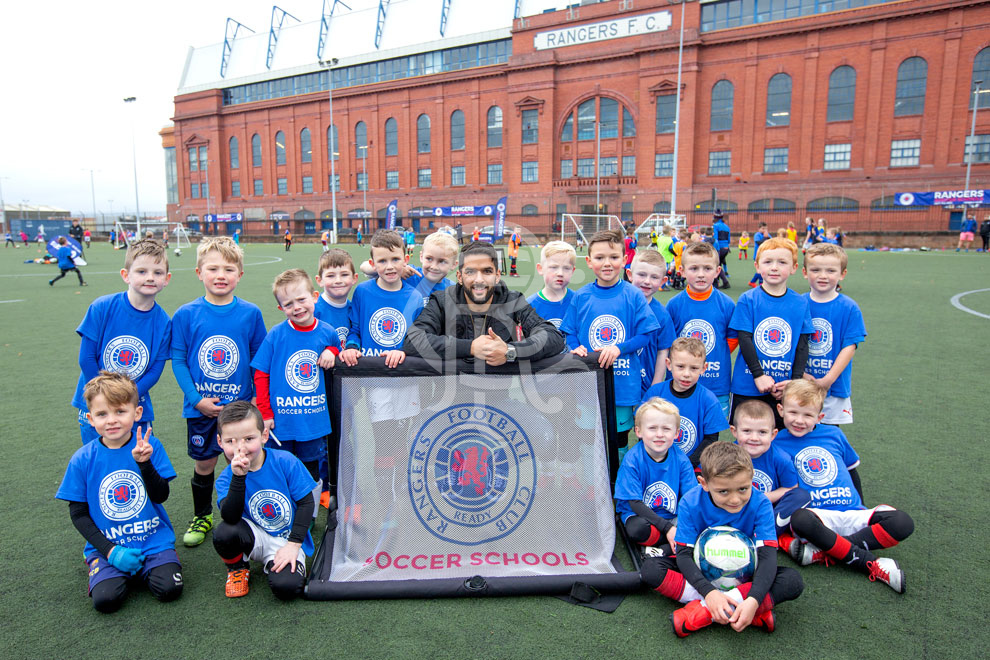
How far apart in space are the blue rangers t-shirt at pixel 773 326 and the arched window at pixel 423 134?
5552 centimetres

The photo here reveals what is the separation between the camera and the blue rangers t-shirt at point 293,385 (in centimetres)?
346

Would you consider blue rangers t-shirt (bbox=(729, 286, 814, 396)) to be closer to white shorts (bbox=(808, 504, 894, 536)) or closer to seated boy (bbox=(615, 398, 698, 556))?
white shorts (bbox=(808, 504, 894, 536))

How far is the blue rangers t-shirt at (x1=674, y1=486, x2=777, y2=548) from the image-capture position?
2.90 metres

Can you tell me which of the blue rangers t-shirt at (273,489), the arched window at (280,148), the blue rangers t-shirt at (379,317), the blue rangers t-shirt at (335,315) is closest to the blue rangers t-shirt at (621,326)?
the blue rangers t-shirt at (379,317)

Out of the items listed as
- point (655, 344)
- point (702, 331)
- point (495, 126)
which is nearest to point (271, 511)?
point (655, 344)

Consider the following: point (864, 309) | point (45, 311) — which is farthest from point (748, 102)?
point (45, 311)

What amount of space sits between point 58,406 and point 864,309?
13.3 metres

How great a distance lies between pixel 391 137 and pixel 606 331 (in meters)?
58.6

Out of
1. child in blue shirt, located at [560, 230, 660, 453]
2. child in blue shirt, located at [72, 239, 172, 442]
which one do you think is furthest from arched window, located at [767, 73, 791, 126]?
child in blue shirt, located at [72, 239, 172, 442]

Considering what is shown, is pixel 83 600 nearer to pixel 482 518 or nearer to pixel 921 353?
pixel 482 518

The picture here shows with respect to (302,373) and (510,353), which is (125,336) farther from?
(510,353)

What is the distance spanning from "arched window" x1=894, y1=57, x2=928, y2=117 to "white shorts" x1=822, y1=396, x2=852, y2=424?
45681 mm

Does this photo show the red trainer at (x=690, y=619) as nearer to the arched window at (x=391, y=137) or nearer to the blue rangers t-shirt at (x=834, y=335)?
the blue rangers t-shirt at (x=834, y=335)

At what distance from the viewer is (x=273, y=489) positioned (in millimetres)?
3094
